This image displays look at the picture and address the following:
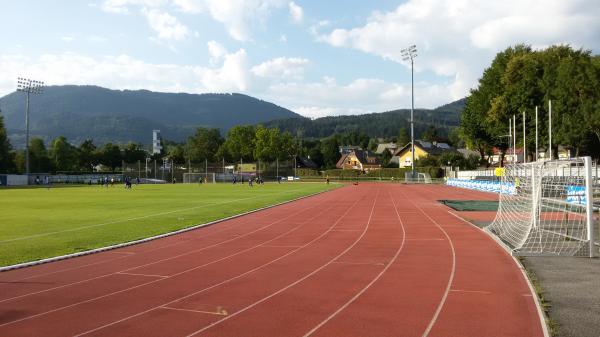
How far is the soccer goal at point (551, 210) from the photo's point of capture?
1239 cm

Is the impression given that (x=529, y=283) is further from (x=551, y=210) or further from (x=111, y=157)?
(x=111, y=157)

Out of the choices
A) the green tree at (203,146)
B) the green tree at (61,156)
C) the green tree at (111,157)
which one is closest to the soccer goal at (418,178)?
the green tree at (61,156)

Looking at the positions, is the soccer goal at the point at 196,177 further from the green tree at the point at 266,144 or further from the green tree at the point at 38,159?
the green tree at the point at 38,159

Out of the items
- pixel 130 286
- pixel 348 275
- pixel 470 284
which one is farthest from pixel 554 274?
pixel 130 286

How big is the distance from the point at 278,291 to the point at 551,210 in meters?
11.2

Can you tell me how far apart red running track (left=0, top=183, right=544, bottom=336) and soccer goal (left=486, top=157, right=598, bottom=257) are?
1215 millimetres

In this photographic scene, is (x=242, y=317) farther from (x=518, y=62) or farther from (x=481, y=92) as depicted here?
(x=481, y=92)

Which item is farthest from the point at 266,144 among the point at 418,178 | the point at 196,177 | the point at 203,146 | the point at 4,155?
the point at 4,155

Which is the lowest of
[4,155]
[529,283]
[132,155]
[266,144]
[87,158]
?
[529,283]

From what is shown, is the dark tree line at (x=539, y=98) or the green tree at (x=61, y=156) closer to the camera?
the dark tree line at (x=539, y=98)

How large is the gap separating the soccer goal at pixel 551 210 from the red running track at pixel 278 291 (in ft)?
3.99

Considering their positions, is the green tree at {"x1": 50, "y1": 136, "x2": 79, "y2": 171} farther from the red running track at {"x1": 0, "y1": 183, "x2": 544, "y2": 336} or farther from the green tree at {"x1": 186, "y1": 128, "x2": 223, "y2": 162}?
the red running track at {"x1": 0, "y1": 183, "x2": 544, "y2": 336}

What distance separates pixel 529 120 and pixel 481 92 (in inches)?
380

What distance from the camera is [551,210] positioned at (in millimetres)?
16094
